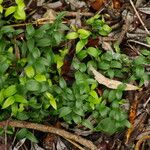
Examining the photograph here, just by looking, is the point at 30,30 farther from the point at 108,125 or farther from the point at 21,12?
the point at 108,125

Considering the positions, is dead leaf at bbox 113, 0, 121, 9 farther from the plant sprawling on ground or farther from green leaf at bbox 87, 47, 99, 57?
green leaf at bbox 87, 47, 99, 57

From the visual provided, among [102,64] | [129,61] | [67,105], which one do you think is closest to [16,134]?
[67,105]

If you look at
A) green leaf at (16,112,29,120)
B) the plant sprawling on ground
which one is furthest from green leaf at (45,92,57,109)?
green leaf at (16,112,29,120)

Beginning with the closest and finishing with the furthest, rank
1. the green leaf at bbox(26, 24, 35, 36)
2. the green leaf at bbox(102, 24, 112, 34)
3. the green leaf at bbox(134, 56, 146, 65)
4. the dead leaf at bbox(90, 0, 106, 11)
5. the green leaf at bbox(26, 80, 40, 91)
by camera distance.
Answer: the green leaf at bbox(26, 80, 40, 91) < the green leaf at bbox(26, 24, 35, 36) < the green leaf at bbox(134, 56, 146, 65) < the green leaf at bbox(102, 24, 112, 34) < the dead leaf at bbox(90, 0, 106, 11)

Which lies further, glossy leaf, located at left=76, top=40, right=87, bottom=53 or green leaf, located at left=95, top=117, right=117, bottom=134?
glossy leaf, located at left=76, top=40, right=87, bottom=53

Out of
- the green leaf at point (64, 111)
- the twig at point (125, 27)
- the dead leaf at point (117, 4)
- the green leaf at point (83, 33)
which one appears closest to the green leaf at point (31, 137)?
the green leaf at point (64, 111)

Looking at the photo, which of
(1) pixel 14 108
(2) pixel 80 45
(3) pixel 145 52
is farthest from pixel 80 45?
(1) pixel 14 108

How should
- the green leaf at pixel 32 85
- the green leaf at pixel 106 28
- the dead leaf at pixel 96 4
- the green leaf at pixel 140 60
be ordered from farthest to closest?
1. the dead leaf at pixel 96 4
2. the green leaf at pixel 106 28
3. the green leaf at pixel 140 60
4. the green leaf at pixel 32 85

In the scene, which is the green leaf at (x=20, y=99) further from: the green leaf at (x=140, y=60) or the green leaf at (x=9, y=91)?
the green leaf at (x=140, y=60)

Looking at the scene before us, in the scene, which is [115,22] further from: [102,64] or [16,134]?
[16,134]

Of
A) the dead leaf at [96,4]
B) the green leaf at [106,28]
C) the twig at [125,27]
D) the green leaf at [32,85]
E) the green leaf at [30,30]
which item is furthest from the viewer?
the dead leaf at [96,4]
